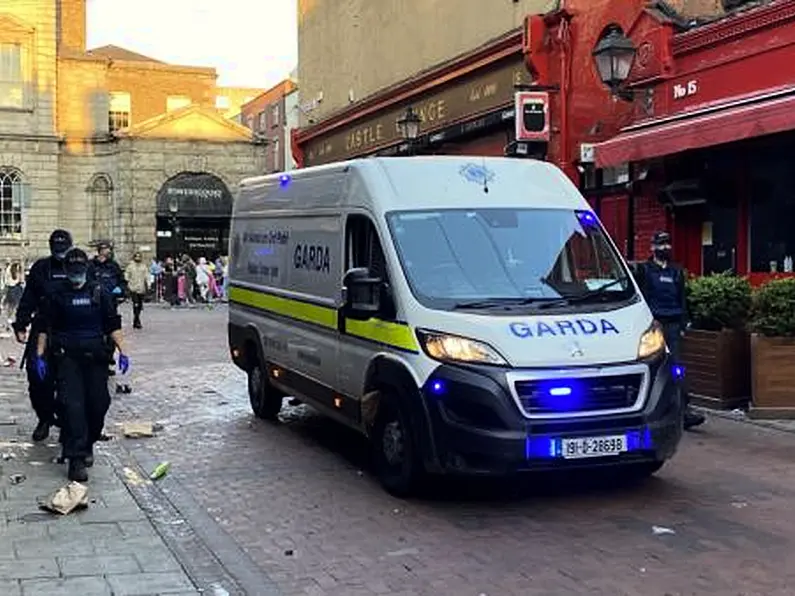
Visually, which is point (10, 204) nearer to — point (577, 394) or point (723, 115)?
point (723, 115)

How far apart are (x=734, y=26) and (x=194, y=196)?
118ft

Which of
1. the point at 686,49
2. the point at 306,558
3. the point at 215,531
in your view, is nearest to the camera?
the point at 306,558

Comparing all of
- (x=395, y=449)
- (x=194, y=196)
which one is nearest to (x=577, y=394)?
(x=395, y=449)

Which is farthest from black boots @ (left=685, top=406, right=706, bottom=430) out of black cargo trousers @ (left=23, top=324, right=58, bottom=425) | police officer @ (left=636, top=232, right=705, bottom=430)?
black cargo trousers @ (left=23, top=324, right=58, bottom=425)

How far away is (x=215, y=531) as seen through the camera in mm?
6500

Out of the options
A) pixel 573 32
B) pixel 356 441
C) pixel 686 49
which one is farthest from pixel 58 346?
pixel 573 32

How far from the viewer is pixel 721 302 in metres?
10.7

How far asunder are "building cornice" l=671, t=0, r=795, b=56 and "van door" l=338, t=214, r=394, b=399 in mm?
6617

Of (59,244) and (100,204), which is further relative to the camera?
(100,204)

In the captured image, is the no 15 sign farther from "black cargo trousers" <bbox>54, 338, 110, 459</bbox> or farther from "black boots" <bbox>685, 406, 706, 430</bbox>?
"black cargo trousers" <bbox>54, 338, 110, 459</bbox>

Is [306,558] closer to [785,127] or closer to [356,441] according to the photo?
[356,441]

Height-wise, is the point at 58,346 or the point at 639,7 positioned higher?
the point at 639,7

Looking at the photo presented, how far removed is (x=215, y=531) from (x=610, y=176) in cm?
1088

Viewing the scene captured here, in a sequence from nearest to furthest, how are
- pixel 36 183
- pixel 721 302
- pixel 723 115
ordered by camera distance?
pixel 721 302 → pixel 723 115 → pixel 36 183
